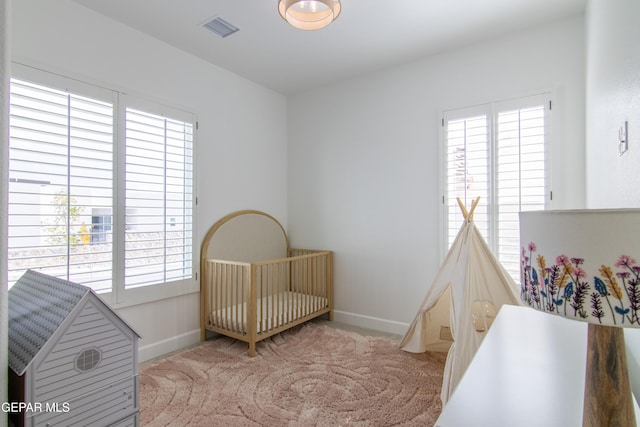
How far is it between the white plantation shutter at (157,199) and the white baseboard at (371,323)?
67.5 inches

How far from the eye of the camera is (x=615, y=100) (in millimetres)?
1274

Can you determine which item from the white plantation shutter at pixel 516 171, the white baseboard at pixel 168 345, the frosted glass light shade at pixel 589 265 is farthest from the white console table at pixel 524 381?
the white baseboard at pixel 168 345

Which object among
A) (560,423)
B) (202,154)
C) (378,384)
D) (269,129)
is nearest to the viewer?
(560,423)

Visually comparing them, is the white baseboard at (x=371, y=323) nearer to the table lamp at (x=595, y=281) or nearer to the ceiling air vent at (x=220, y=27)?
the table lamp at (x=595, y=281)

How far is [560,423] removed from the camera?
0.76 m

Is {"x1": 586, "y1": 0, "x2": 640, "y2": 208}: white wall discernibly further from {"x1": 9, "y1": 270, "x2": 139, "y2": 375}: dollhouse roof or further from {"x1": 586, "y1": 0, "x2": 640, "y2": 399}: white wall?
{"x1": 9, "y1": 270, "x2": 139, "y2": 375}: dollhouse roof

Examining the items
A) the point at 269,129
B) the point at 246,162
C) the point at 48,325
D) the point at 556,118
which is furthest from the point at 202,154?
the point at 556,118

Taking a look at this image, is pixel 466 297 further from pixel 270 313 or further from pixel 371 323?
pixel 270 313

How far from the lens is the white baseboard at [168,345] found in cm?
266

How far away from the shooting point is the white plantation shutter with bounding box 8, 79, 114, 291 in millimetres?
1988

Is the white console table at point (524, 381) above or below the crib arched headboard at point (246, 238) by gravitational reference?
below

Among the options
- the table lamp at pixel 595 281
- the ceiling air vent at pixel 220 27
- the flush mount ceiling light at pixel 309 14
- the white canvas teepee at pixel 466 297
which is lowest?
the white canvas teepee at pixel 466 297

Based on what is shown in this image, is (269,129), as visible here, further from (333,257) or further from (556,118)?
(556,118)

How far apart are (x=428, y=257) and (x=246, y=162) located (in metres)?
2.17
